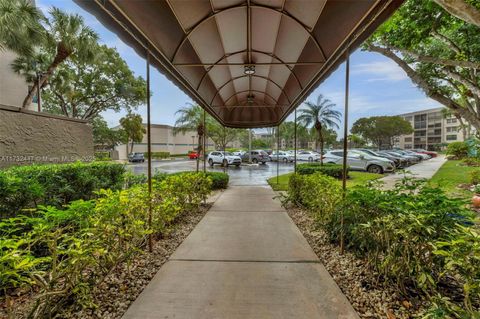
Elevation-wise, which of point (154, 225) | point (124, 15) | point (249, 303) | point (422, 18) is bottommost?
point (249, 303)

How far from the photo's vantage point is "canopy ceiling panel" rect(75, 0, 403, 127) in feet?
8.61

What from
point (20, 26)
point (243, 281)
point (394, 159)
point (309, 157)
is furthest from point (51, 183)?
point (309, 157)

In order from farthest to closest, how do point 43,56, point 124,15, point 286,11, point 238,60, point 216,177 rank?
1. point 43,56
2. point 216,177
3. point 238,60
4. point 286,11
5. point 124,15

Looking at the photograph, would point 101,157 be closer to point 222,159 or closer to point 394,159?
point 222,159

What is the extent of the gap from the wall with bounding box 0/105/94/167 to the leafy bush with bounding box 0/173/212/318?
3.16m

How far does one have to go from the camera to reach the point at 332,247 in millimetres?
3436

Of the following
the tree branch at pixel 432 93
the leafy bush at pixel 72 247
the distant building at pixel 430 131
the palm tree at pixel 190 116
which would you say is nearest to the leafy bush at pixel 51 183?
the leafy bush at pixel 72 247

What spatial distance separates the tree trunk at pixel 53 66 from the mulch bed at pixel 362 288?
15.2 metres

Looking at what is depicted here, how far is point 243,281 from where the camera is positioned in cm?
258

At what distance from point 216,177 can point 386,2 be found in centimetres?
746

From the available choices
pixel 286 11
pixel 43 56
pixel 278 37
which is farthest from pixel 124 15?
pixel 43 56

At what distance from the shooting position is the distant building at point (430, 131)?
60.0 meters

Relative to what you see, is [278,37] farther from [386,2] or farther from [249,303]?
[249,303]

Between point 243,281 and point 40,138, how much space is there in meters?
6.30
